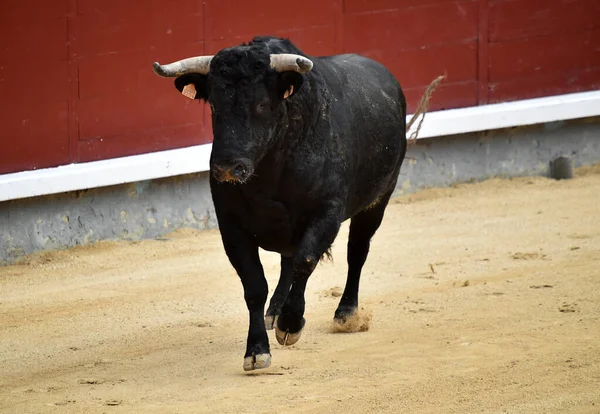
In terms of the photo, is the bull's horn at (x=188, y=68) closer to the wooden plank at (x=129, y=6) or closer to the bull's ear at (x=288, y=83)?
the bull's ear at (x=288, y=83)

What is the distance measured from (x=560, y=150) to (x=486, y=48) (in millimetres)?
1019

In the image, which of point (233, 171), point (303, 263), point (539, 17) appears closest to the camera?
point (233, 171)

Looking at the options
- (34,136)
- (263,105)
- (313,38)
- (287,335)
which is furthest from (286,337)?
(313,38)

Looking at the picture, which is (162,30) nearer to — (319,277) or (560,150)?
(319,277)

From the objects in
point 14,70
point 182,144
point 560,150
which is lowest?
point 560,150

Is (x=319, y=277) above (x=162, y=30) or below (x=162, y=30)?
below

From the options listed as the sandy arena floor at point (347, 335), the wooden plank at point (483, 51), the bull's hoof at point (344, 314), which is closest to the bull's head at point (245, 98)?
the sandy arena floor at point (347, 335)

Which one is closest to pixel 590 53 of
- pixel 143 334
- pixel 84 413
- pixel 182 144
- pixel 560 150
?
pixel 560 150

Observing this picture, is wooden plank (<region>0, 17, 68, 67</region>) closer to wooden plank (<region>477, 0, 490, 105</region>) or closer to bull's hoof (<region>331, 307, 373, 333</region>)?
bull's hoof (<region>331, 307, 373, 333</region>)

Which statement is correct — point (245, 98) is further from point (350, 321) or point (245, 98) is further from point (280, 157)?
point (350, 321)

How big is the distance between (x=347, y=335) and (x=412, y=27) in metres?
4.37

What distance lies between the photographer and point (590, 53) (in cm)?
1105

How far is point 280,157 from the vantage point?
217 inches

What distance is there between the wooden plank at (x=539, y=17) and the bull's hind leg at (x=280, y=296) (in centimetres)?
472
